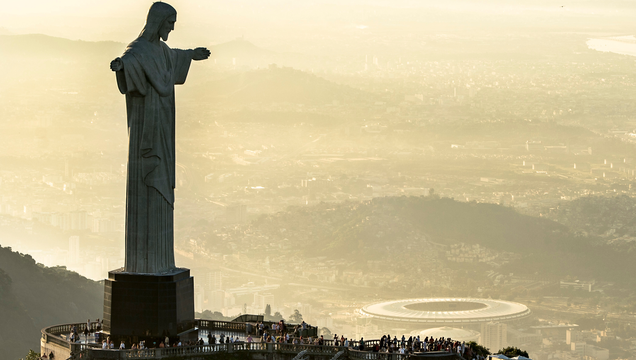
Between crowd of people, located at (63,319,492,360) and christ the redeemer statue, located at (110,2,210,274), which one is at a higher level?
christ the redeemer statue, located at (110,2,210,274)

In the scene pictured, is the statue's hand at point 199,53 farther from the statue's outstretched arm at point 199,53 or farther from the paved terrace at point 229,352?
the paved terrace at point 229,352

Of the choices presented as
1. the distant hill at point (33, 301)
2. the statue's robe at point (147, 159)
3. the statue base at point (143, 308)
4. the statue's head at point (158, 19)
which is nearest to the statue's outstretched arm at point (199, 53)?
the statue's robe at point (147, 159)

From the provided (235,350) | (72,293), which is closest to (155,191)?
(235,350)

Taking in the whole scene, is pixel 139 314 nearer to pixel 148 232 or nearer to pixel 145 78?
pixel 148 232

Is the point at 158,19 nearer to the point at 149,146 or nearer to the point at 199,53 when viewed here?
the point at 199,53

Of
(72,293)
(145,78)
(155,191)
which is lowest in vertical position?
(72,293)

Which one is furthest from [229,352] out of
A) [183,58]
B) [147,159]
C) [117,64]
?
[183,58]

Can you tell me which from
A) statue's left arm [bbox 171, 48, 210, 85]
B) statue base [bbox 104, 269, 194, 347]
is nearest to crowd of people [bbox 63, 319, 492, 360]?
A: statue base [bbox 104, 269, 194, 347]

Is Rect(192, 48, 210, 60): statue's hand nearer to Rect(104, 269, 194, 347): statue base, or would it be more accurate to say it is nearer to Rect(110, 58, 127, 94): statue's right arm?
Rect(110, 58, 127, 94): statue's right arm
